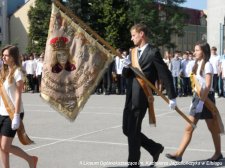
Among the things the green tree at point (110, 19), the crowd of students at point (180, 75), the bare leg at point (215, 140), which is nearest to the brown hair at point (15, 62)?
the bare leg at point (215, 140)

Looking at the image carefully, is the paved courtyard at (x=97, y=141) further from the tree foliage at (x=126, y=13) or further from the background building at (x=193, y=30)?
the background building at (x=193, y=30)

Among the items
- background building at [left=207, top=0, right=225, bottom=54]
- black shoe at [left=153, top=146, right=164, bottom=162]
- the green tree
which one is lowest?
black shoe at [left=153, top=146, right=164, bottom=162]

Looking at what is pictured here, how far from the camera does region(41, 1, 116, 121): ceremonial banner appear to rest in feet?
21.0

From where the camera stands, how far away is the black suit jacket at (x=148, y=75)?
6555 millimetres

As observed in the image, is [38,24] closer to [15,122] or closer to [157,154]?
[157,154]

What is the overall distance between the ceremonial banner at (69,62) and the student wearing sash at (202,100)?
57.3 inches

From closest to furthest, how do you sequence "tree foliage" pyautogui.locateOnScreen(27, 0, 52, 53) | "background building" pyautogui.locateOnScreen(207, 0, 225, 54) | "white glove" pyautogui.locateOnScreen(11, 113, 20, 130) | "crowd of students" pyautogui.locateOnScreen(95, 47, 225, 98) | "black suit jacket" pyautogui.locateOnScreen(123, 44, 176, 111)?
"white glove" pyautogui.locateOnScreen(11, 113, 20, 130) < "black suit jacket" pyautogui.locateOnScreen(123, 44, 176, 111) < "crowd of students" pyautogui.locateOnScreen(95, 47, 225, 98) < "background building" pyautogui.locateOnScreen(207, 0, 225, 54) < "tree foliage" pyautogui.locateOnScreen(27, 0, 52, 53)

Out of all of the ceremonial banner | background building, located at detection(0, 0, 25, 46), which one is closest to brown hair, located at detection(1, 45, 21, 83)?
the ceremonial banner

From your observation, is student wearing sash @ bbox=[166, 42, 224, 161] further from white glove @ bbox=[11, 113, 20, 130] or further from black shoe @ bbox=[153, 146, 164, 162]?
white glove @ bbox=[11, 113, 20, 130]

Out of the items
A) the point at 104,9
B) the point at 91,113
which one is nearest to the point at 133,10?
the point at 104,9

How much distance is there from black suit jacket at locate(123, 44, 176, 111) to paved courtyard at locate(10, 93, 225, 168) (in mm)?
1042

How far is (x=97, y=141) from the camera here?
9.06 metres

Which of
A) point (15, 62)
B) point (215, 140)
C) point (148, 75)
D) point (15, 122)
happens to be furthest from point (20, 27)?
point (15, 122)

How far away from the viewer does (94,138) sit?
9.39 metres
